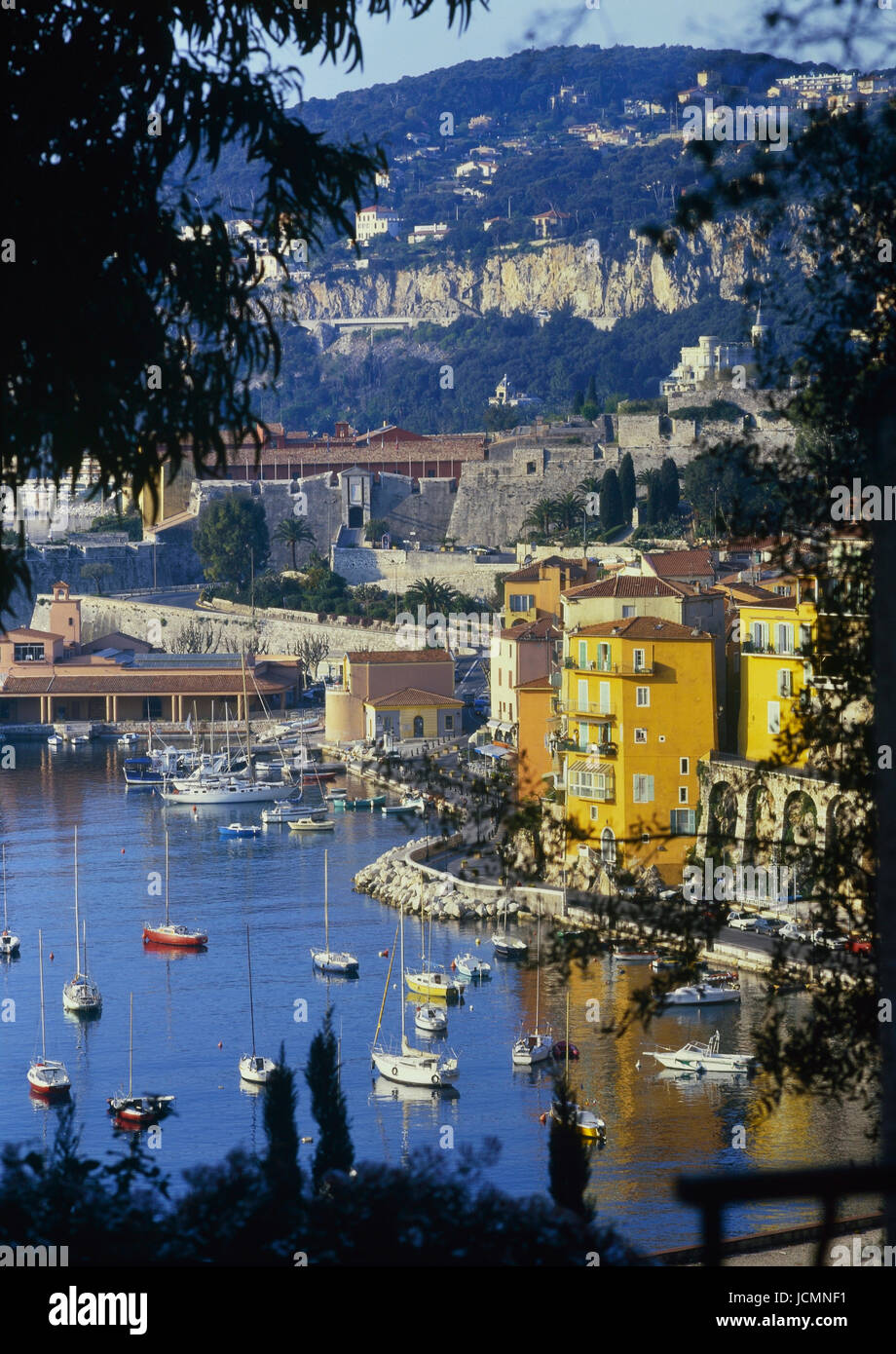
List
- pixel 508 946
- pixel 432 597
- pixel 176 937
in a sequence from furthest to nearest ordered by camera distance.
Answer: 1. pixel 432 597
2. pixel 176 937
3. pixel 508 946

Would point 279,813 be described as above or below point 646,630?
Result: below

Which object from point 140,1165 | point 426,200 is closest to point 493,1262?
point 140,1165

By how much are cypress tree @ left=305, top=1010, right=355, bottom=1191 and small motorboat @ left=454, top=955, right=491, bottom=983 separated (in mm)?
5616

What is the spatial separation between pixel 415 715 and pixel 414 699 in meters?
0.17

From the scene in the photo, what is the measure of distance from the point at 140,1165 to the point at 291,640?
81.0 feet

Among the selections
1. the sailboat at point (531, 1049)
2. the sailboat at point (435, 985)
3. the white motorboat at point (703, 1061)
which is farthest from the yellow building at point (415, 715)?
the white motorboat at point (703, 1061)

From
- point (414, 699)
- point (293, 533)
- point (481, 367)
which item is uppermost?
point (481, 367)

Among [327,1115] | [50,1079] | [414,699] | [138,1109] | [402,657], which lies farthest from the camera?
[402,657]

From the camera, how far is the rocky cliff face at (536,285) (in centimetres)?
5778

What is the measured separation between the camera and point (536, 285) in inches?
2520

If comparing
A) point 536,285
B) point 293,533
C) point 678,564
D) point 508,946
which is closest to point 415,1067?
point 508,946

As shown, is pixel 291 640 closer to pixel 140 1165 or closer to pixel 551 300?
pixel 140 1165

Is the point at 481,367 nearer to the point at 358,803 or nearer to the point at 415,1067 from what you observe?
the point at 358,803

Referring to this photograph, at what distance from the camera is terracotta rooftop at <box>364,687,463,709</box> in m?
21.2
